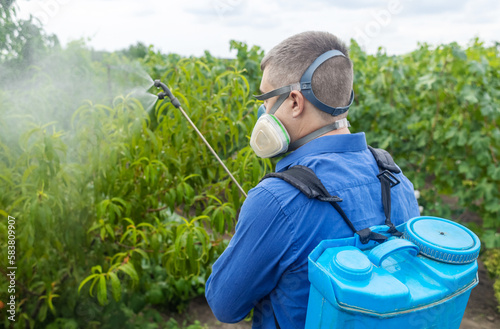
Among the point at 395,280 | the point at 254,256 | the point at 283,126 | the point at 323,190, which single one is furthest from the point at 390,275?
the point at 283,126

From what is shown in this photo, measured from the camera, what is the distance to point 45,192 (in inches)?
78.0

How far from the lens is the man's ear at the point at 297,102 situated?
4.62ft

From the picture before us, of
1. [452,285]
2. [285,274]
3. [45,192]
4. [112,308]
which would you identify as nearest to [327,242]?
[285,274]

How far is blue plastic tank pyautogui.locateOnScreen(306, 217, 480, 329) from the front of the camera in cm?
98

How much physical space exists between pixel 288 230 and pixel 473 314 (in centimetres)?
396

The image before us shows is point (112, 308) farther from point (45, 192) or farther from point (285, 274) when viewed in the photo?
point (285, 274)

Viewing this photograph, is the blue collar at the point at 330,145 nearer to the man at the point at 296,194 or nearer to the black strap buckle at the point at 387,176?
the man at the point at 296,194

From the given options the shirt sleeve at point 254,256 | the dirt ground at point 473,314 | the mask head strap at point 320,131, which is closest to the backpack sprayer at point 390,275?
the shirt sleeve at point 254,256

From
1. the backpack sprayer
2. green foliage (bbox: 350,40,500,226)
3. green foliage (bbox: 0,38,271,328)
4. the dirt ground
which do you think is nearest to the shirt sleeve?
the backpack sprayer

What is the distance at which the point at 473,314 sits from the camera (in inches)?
158

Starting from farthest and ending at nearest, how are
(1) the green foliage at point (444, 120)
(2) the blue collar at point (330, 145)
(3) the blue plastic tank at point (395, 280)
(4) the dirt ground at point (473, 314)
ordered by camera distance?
1. (1) the green foliage at point (444, 120)
2. (4) the dirt ground at point (473, 314)
3. (2) the blue collar at point (330, 145)
4. (3) the blue plastic tank at point (395, 280)

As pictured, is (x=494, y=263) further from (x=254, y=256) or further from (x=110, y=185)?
(x=110, y=185)

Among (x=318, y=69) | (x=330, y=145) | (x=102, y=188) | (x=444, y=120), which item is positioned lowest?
(x=444, y=120)

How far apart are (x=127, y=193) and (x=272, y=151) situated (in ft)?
4.55
